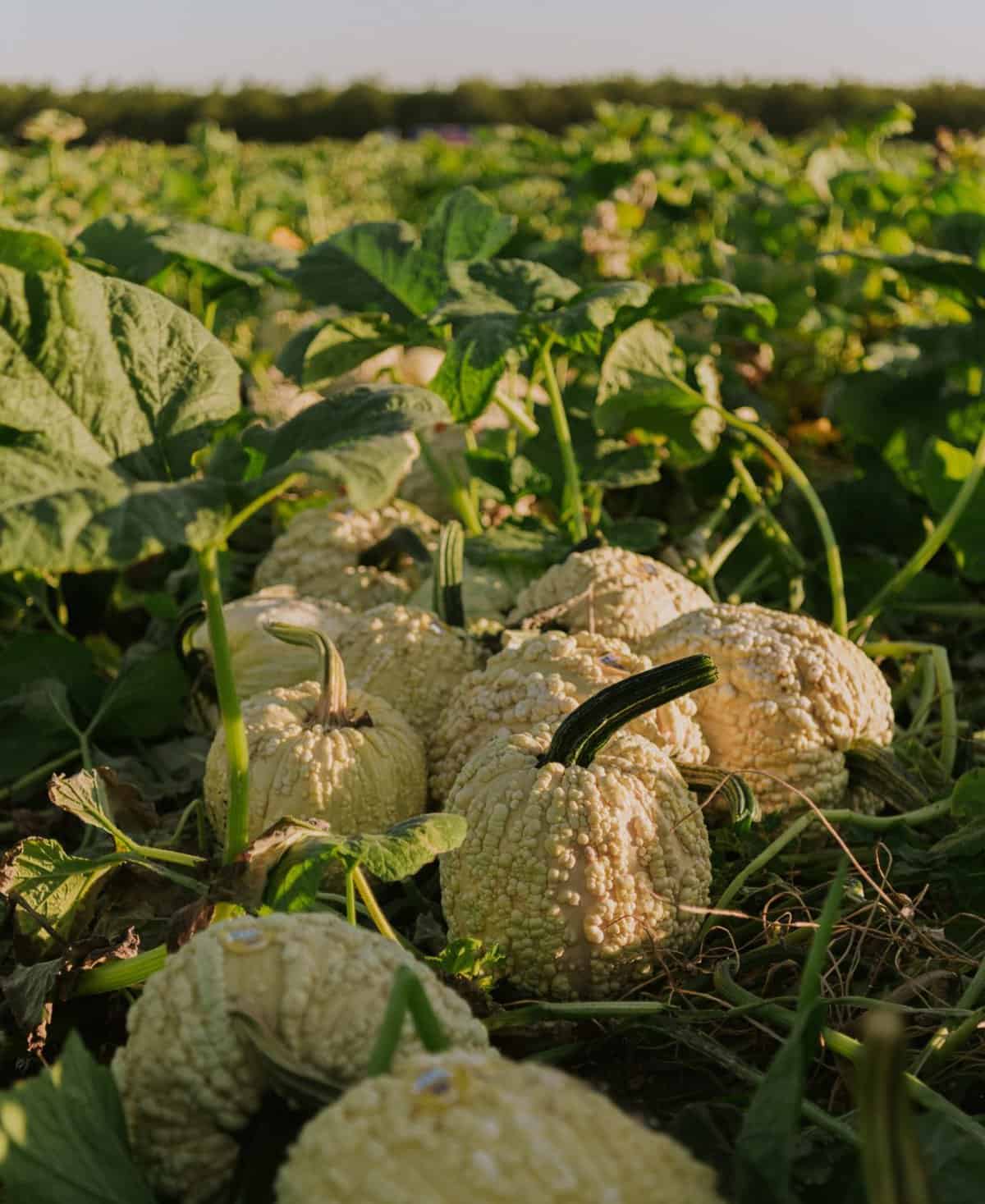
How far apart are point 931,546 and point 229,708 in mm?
2007

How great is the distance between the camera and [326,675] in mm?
2438

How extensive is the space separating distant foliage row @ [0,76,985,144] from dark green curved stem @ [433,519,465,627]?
1254 inches

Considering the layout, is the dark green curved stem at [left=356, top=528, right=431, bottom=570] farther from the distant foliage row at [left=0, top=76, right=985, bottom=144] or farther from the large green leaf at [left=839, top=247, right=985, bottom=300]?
the distant foliage row at [left=0, top=76, right=985, bottom=144]

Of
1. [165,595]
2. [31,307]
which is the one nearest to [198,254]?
[165,595]

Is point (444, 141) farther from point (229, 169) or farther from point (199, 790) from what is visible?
point (199, 790)

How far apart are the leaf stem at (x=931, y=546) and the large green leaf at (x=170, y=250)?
5.42 feet

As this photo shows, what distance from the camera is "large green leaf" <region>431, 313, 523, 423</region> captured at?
8.95 ft

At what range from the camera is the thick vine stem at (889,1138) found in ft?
3.60

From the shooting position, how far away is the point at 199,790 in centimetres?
287

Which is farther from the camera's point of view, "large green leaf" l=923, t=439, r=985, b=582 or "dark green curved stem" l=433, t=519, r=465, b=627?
"large green leaf" l=923, t=439, r=985, b=582

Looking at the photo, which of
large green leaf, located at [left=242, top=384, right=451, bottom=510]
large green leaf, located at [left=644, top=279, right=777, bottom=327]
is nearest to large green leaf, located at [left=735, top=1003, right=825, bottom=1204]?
large green leaf, located at [left=242, top=384, right=451, bottom=510]

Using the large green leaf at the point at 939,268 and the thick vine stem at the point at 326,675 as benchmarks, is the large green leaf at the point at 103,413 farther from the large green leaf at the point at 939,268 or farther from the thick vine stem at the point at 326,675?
the large green leaf at the point at 939,268

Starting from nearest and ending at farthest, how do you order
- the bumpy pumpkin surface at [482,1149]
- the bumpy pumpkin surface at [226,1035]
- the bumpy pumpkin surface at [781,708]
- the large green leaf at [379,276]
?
the bumpy pumpkin surface at [482,1149] → the bumpy pumpkin surface at [226,1035] → the bumpy pumpkin surface at [781,708] → the large green leaf at [379,276]

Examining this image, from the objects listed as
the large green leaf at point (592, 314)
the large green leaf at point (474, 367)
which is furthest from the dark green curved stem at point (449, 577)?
the large green leaf at point (592, 314)
